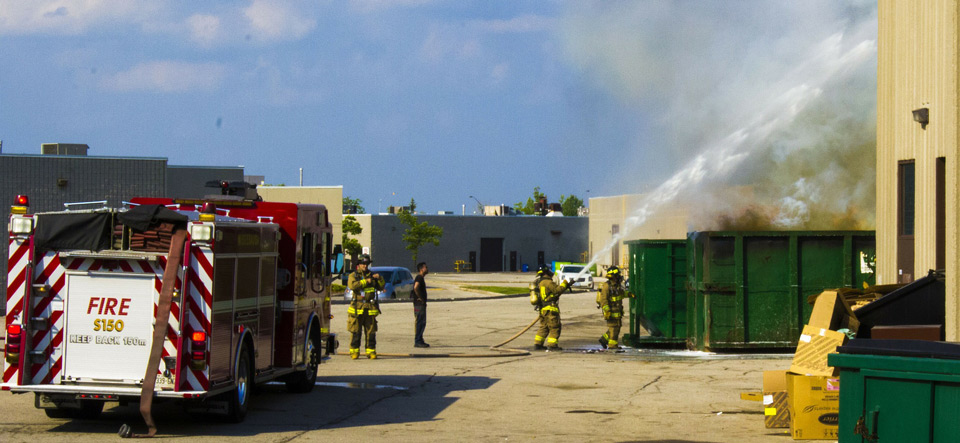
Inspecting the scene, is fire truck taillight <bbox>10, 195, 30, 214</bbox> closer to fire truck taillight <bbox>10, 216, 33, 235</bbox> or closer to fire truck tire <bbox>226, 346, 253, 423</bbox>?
fire truck taillight <bbox>10, 216, 33, 235</bbox>

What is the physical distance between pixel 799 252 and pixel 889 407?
11.0m

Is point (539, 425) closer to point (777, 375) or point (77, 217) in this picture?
point (777, 375)

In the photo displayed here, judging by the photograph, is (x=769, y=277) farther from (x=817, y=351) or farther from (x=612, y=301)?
(x=817, y=351)

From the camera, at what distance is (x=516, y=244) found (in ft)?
264

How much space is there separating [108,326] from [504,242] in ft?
232

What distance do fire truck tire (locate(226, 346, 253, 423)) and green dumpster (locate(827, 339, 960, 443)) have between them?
598 centimetres

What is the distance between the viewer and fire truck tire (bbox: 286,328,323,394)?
1308cm

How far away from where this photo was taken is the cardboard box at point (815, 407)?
963 centimetres

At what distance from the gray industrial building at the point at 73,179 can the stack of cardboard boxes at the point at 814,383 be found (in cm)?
2052

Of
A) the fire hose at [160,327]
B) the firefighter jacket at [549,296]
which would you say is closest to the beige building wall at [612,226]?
the firefighter jacket at [549,296]

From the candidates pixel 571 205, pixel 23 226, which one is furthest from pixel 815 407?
pixel 571 205

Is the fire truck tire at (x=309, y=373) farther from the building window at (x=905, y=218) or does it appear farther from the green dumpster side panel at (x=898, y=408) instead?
the building window at (x=905, y=218)

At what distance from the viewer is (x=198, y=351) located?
9547 mm

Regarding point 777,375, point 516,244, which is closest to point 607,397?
point 777,375
